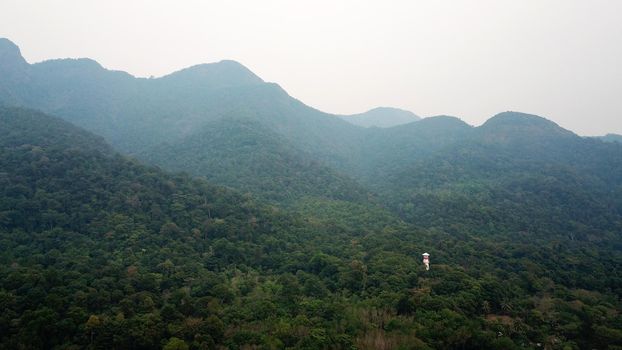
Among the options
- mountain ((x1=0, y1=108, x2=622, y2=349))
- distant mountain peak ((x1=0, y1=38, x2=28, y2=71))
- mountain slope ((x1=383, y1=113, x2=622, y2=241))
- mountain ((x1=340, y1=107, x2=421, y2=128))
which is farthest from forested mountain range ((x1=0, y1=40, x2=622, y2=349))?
mountain ((x1=340, y1=107, x2=421, y2=128))

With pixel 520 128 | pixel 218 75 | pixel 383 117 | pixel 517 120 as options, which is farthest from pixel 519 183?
pixel 383 117

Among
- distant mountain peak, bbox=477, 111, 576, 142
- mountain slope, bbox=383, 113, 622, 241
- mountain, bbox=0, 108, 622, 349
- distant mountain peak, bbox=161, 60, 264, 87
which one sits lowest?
mountain, bbox=0, 108, 622, 349

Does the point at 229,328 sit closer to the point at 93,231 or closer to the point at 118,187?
the point at 93,231

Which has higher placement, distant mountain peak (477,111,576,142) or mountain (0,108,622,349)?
distant mountain peak (477,111,576,142)

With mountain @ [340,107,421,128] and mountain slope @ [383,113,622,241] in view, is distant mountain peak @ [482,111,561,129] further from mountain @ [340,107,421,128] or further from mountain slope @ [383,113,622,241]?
mountain @ [340,107,421,128]

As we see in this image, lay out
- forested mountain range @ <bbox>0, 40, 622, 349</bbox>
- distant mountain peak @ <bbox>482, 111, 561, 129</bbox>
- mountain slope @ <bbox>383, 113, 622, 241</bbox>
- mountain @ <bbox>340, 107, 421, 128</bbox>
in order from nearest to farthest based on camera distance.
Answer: forested mountain range @ <bbox>0, 40, 622, 349</bbox>, mountain slope @ <bbox>383, 113, 622, 241</bbox>, distant mountain peak @ <bbox>482, 111, 561, 129</bbox>, mountain @ <bbox>340, 107, 421, 128</bbox>

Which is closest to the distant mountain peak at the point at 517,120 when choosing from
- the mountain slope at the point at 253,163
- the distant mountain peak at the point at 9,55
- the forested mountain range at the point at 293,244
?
the forested mountain range at the point at 293,244

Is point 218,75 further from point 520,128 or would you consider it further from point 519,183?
point 519,183
